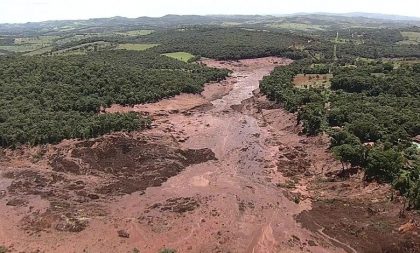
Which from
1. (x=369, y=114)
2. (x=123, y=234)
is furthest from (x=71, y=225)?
(x=369, y=114)

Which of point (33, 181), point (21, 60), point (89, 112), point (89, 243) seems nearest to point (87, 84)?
point (89, 112)

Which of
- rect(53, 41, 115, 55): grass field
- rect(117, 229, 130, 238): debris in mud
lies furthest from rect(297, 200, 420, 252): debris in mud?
rect(53, 41, 115, 55): grass field

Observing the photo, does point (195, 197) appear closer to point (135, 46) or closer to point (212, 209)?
point (212, 209)

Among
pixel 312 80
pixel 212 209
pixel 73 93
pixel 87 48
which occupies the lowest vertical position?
pixel 212 209

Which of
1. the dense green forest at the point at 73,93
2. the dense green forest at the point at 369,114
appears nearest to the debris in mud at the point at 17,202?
the dense green forest at the point at 73,93

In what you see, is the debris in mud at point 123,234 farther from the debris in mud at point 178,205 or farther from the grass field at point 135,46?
the grass field at point 135,46

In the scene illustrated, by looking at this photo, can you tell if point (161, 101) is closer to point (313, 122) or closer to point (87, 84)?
point (87, 84)
